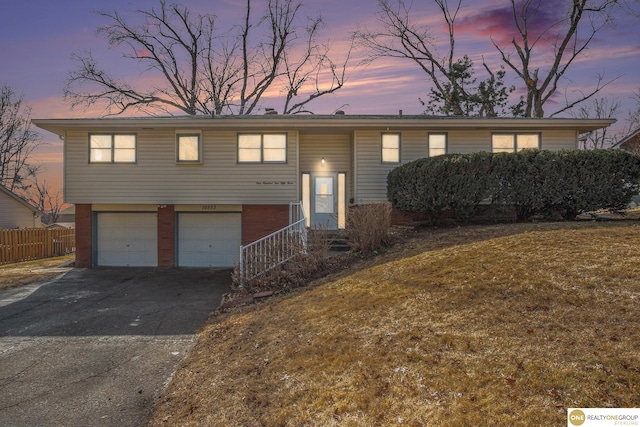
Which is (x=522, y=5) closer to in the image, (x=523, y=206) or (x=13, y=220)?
(x=523, y=206)

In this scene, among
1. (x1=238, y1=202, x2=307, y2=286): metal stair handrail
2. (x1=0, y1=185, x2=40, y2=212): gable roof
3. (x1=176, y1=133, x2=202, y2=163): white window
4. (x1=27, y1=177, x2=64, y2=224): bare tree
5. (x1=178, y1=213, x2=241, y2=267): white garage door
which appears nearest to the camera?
(x1=238, y1=202, x2=307, y2=286): metal stair handrail

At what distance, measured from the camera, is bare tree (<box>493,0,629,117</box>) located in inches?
926

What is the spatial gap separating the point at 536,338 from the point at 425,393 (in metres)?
1.39

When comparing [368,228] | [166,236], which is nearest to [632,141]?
[368,228]

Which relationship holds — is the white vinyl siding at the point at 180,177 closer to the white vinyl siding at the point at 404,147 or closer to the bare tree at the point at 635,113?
the white vinyl siding at the point at 404,147

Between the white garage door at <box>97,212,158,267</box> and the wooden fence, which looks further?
the wooden fence

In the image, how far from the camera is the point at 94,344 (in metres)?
6.48

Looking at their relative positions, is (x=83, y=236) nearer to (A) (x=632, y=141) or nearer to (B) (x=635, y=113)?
(A) (x=632, y=141)

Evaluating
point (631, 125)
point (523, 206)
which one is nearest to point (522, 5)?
point (631, 125)

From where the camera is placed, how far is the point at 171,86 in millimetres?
26656

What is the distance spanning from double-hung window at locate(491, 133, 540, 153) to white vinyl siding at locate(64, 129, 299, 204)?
7.08 m

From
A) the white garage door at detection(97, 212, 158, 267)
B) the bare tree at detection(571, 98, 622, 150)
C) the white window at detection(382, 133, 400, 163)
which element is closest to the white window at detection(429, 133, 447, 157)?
the white window at detection(382, 133, 400, 163)

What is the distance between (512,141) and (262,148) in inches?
347

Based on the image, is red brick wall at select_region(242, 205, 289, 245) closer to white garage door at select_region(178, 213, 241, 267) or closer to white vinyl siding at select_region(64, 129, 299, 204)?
white vinyl siding at select_region(64, 129, 299, 204)
